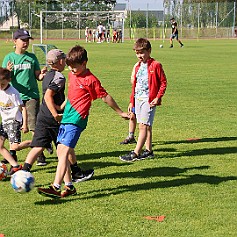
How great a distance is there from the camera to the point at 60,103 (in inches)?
277

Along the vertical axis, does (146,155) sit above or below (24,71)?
below

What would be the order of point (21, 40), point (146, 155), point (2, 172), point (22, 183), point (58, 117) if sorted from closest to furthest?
point (22, 183)
point (58, 117)
point (2, 172)
point (21, 40)
point (146, 155)

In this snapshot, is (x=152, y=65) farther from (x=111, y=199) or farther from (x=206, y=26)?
(x=206, y=26)

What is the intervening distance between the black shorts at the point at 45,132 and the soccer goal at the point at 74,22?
2089 inches

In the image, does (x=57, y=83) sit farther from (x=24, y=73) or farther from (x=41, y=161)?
(x=41, y=161)

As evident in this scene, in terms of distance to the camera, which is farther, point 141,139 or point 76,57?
point 141,139

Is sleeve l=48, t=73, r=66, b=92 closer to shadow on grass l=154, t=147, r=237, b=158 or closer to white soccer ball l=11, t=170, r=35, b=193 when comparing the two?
white soccer ball l=11, t=170, r=35, b=193

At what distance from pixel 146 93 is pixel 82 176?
1.87 meters

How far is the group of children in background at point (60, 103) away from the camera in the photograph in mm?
6383

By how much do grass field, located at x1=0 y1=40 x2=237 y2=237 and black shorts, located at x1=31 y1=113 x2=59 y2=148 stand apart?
0.54 m

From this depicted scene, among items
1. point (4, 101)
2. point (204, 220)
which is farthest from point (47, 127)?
point (204, 220)

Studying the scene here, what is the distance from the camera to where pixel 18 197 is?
21.4 ft

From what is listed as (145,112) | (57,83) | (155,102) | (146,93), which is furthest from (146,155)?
(57,83)

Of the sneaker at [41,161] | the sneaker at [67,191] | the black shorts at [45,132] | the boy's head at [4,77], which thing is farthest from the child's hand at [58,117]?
the sneaker at [41,161]
